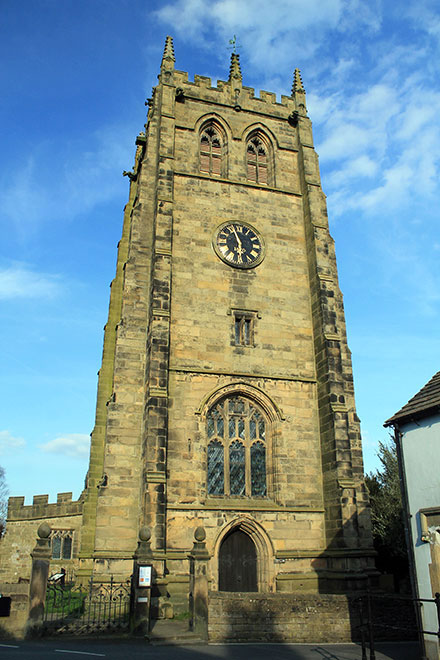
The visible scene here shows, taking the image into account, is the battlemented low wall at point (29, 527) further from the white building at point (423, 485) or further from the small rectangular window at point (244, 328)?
the white building at point (423, 485)

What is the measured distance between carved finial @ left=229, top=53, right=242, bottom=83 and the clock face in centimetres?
771

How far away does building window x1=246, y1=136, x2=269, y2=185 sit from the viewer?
2255cm

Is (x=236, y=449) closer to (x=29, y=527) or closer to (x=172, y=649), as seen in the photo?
(x=172, y=649)

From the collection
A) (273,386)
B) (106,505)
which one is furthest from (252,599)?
(273,386)

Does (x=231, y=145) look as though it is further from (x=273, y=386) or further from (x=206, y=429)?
(x=206, y=429)

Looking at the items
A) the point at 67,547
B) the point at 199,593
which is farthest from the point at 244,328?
the point at 67,547

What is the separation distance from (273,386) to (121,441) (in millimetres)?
5412

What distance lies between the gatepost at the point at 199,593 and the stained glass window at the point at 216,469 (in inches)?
137

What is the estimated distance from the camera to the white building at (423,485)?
1007cm

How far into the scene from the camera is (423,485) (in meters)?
10.9

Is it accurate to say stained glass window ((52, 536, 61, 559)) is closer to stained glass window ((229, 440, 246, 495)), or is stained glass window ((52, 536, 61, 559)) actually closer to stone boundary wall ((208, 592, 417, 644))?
stained glass window ((229, 440, 246, 495))

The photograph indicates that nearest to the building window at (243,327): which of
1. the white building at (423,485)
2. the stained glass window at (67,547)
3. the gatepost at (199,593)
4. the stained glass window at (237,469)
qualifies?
the stained glass window at (237,469)

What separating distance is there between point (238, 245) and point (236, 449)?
7635 millimetres

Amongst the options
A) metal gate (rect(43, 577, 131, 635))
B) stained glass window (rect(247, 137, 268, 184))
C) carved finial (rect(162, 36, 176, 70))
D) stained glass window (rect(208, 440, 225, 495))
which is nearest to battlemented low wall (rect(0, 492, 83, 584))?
metal gate (rect(43, 577, 131, 635))
